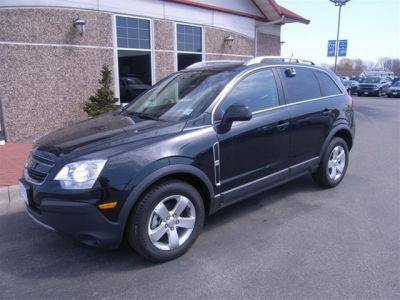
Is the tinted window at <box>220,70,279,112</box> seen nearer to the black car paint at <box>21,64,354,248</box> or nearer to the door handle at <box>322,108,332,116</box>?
the black car paint at <box>21,64,354,248</box>

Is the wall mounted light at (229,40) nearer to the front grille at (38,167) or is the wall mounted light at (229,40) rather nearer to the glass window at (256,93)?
the glass window at (256,93)

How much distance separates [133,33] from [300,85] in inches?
265

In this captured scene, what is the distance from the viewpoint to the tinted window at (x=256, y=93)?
3.93 metres

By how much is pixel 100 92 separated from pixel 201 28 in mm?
4586

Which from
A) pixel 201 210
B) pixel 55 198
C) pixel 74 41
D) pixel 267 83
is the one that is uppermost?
pixel 74 41

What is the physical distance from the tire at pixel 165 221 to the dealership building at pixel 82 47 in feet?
21.2

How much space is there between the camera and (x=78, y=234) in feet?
9.93

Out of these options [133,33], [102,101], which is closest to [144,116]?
[102,101]

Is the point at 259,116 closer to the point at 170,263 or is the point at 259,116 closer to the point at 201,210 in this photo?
the point at 201,210

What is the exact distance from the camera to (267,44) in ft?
48.5

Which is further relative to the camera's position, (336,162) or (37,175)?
(336,162)

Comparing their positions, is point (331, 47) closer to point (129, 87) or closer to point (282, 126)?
point (129, 87)

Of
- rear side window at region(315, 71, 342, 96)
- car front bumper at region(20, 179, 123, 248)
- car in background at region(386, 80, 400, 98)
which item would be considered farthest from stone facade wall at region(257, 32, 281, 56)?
car in background at region(386, 80, 400, 98)

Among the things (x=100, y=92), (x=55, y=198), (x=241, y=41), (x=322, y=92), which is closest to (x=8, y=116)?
(x=100, y=92)
